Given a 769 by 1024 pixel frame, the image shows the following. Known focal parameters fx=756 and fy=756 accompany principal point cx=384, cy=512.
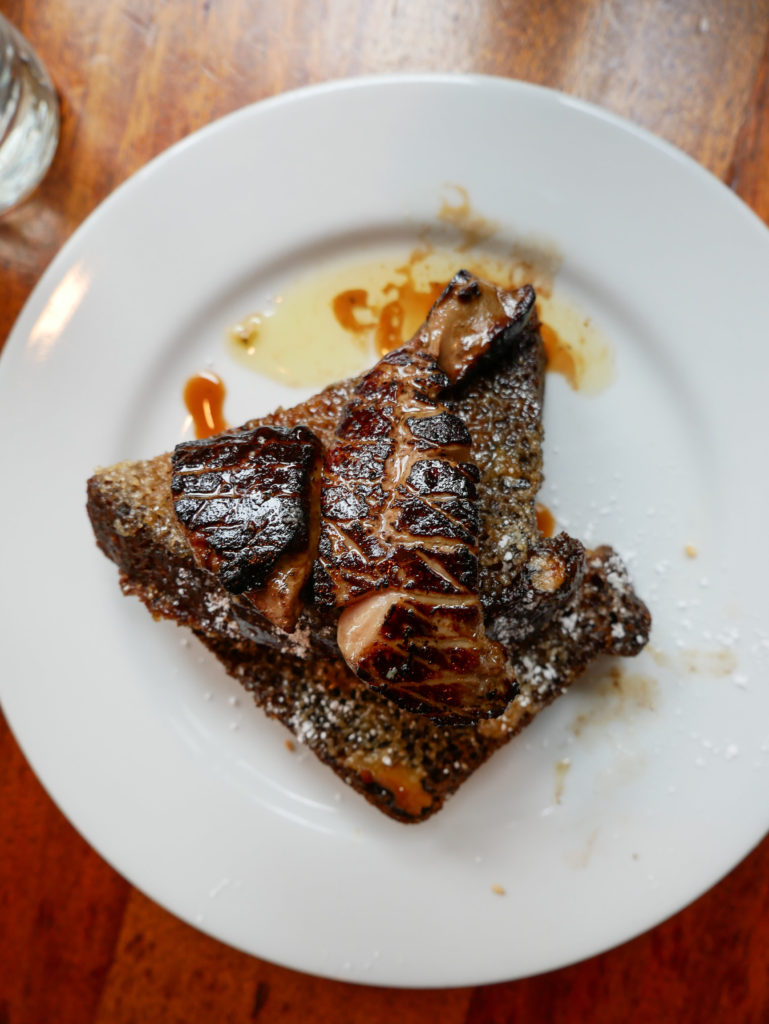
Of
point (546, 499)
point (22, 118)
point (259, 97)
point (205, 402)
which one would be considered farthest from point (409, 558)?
point (22, 118)

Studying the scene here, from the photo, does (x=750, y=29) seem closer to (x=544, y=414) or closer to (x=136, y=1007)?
(x=544, y=414)

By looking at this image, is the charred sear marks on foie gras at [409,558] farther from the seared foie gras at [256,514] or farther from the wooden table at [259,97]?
the wooden table at [259,97]

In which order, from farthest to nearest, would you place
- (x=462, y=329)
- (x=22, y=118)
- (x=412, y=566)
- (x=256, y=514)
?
(x=22, y=118) → (x=462, y=329) → (x=256, y=514) → (x=412, y=566)

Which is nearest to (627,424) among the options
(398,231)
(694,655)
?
(694,655)

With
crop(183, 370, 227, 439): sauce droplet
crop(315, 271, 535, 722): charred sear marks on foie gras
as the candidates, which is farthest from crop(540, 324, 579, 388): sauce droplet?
crop(183, 370, 227, 439): sauce droplet

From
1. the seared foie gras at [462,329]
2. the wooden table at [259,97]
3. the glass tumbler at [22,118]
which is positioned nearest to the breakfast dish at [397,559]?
the seared foie gras at [462,329]

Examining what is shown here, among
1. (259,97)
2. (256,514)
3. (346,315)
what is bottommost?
(256,514)

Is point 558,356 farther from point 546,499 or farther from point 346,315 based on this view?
point 346,315
